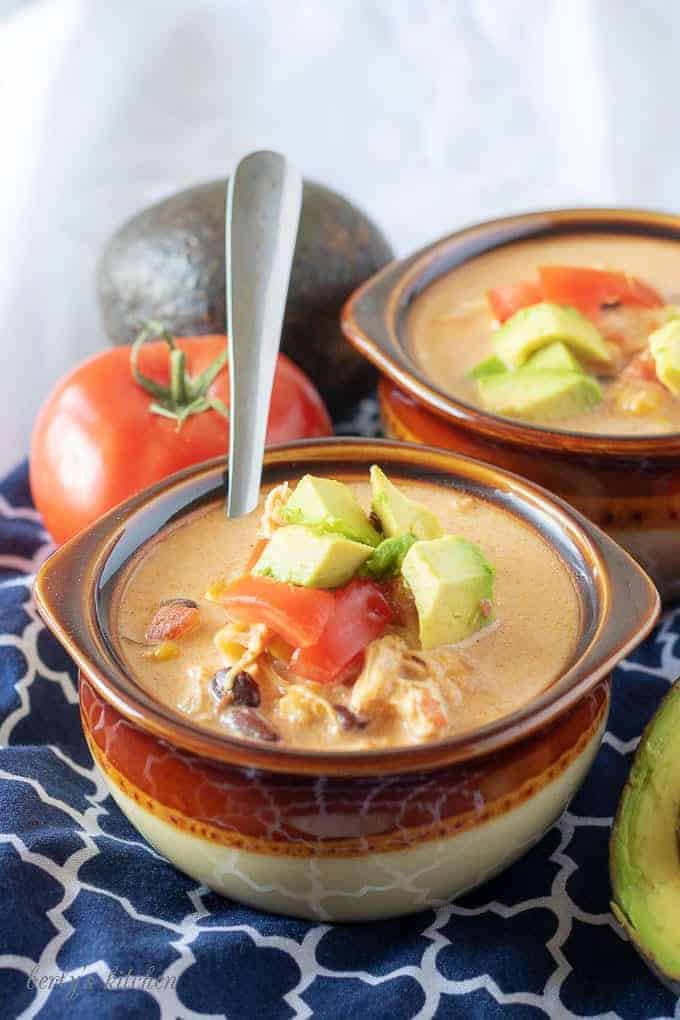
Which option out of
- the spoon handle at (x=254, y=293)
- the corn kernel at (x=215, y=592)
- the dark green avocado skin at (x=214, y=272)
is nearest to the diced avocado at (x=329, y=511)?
the corn kernel at (x=215, y=592)

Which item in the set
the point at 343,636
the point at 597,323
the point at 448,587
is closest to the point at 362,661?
the point at 343,636

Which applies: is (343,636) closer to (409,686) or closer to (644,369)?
(409,686)

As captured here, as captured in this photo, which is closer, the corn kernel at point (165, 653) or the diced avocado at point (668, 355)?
the corn kernel at point (165, 653)

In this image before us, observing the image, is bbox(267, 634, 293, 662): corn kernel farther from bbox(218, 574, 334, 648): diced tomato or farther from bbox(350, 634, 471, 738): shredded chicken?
bbox(350, 634, 471, 738): shredded chicken

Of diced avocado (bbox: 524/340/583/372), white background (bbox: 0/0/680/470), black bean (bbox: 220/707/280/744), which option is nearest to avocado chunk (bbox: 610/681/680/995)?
black bean (bbox: 220/707/280/744)

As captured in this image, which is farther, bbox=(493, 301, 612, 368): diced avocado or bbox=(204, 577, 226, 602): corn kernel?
bbox=(493, 301, 612, 368): diced avocado

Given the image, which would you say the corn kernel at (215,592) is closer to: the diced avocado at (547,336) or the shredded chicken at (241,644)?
the shredded chicken at (241,644)
